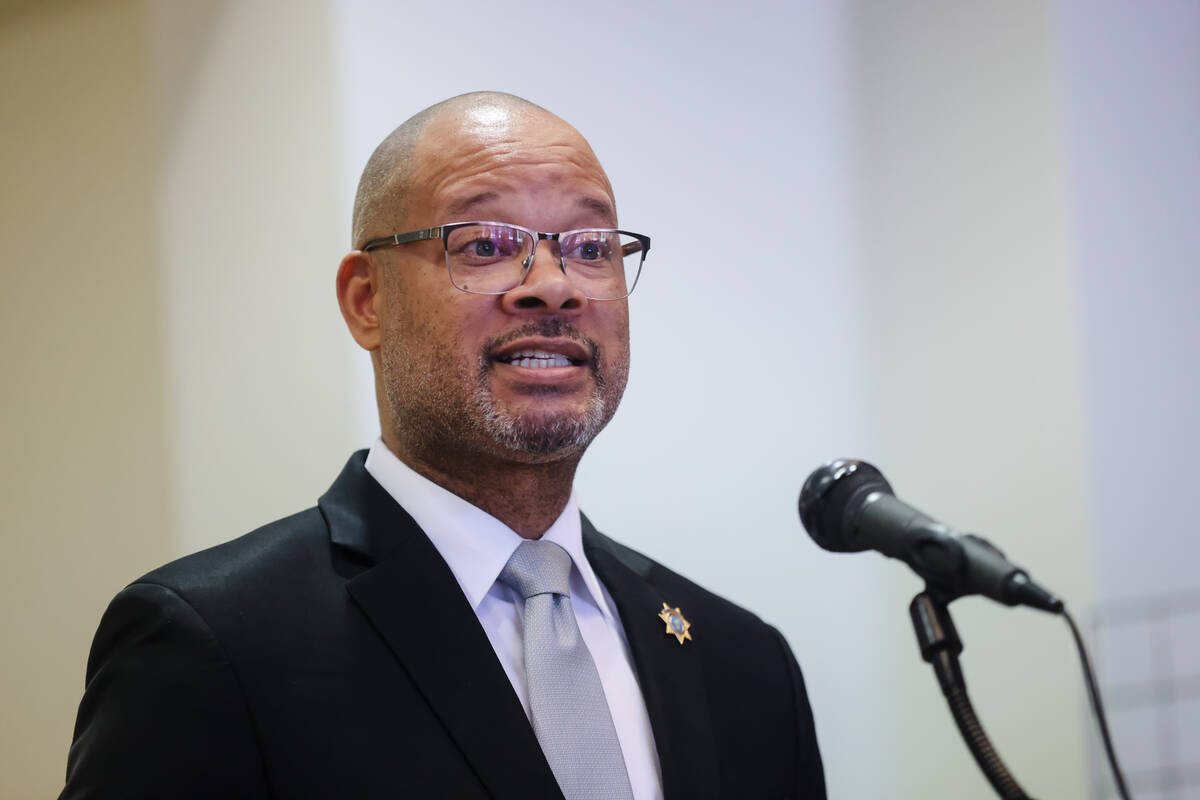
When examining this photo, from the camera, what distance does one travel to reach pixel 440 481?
1.66 meters

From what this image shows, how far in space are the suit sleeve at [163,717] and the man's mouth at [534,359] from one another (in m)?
0.51

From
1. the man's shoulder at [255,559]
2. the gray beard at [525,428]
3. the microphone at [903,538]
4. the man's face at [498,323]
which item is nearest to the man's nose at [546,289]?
the man's face at [498,323]

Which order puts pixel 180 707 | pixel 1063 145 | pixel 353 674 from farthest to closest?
pixel 1063 145
pixel 353 674
pixel 180 707

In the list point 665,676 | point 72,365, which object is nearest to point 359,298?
point 665,676

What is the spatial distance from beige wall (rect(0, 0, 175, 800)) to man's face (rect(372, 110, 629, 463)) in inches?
29.3

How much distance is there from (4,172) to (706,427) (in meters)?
1.52

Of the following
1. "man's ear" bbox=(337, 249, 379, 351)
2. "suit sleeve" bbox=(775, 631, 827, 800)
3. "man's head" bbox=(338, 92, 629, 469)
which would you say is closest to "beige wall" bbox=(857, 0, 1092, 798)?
"suit sleeve" bbox=(775, 631, 827, 800)

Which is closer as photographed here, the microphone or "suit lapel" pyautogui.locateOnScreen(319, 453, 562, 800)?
the microphone

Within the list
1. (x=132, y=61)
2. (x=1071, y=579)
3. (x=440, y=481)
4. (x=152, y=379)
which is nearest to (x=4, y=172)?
(x=132, y=61)

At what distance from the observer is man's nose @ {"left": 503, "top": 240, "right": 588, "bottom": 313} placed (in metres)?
1.58

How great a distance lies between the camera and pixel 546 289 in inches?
62.1

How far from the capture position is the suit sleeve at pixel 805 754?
1.78 metres

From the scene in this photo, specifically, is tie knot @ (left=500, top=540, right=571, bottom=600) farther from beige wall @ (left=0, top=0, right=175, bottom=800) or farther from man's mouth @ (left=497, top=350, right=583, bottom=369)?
beige wall @ (left=0, top=0, right=175, bottom=800)

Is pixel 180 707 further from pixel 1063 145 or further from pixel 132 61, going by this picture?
pixel 1063 145
